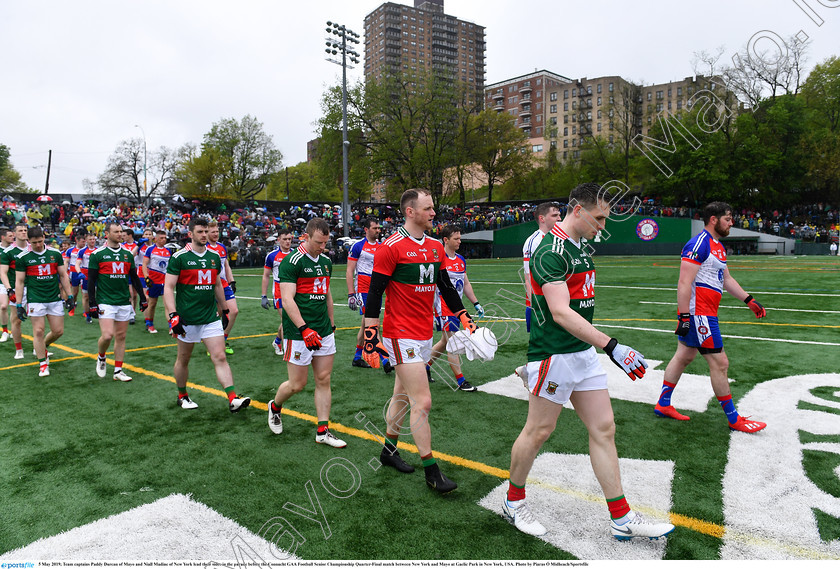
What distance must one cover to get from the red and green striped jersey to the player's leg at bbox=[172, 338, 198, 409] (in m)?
3.10

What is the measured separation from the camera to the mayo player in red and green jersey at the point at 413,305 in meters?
4.00

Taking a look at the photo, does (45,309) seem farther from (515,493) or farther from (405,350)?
(515,493)

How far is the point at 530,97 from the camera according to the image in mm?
116625

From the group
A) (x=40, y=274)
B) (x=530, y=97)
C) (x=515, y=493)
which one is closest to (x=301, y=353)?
(x=515, y=493)

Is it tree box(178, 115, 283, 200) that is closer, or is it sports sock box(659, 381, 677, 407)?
sports sock box(659, 381, 677, 407)

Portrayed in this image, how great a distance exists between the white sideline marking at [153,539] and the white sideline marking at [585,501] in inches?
68.9

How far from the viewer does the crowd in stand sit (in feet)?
116

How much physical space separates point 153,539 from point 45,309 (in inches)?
257

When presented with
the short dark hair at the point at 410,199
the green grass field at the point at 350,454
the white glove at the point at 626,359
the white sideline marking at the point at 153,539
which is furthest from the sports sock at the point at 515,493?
the short dark hair at the point at 410,199

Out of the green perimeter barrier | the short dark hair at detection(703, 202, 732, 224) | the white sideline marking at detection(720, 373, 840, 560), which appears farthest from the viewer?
the green perimeter barrier

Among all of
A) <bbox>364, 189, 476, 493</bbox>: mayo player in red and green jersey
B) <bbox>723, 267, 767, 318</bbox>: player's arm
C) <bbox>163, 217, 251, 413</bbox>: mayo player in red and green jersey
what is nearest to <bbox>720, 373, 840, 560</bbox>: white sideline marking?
<bbox>723, 267, 767, 318</bbox>: player's arm

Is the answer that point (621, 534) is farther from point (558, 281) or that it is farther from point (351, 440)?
point (351, 440)

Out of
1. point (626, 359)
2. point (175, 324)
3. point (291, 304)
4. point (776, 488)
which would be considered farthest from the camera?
point (175, 324)

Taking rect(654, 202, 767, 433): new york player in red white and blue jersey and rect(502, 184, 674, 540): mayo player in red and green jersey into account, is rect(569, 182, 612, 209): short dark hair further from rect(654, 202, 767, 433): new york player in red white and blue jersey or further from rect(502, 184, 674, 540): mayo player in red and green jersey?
rect(654, 202, 767, 433): new york player in red white and blue jersey
